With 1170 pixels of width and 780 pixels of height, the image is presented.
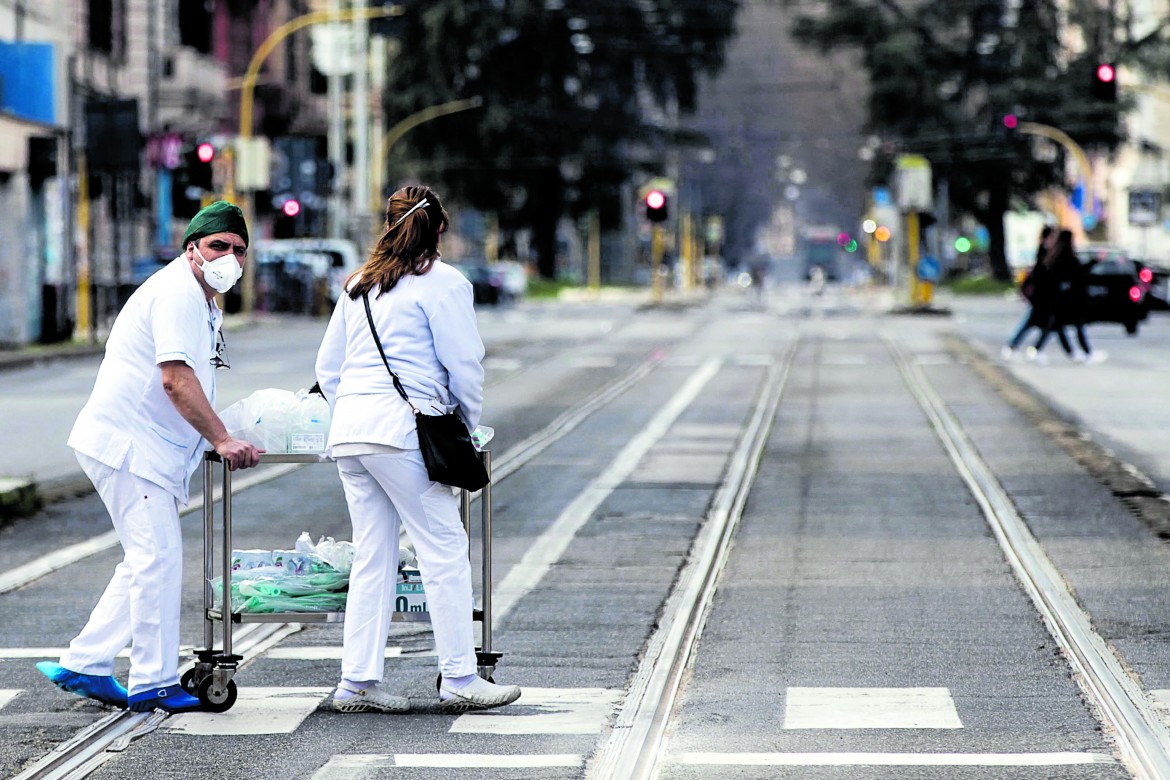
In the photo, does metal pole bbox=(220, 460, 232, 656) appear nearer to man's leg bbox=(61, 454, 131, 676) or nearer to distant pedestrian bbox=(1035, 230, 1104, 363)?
man's leg bbox=(61, 454, 131, 676)

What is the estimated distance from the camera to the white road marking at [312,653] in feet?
28.7

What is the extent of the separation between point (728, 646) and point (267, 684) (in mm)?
1833

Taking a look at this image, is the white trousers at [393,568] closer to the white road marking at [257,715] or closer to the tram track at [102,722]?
the white road marking at [257,715]

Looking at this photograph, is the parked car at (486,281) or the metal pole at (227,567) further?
the parked car at (486,281)

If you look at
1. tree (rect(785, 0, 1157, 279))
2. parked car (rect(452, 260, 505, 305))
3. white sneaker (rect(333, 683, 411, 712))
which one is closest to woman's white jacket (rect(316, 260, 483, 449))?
white sneaker (rect(333, 683, 411, 712))

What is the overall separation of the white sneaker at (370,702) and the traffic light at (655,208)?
156 feet

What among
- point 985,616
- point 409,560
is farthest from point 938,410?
point 409,560

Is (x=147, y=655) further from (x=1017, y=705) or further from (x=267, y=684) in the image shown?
(x=1017, y=705)

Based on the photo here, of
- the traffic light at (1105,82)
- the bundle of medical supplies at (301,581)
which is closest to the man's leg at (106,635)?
the bundle of medical supplies at (301,581)

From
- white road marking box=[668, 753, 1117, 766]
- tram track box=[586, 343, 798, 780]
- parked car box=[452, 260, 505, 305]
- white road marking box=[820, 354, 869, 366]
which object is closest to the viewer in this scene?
white road marking box=[668, 753, 1117, 766]

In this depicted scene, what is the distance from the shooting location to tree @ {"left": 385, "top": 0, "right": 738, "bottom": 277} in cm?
7381

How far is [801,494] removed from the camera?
15.0 meters

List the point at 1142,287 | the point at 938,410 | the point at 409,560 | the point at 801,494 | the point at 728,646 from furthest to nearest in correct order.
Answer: the point at 1142,287 → the point at 938,410 → the point at 801,494 → the point at 728,646 → the point at 409,560

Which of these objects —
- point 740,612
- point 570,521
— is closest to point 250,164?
point 570,521
